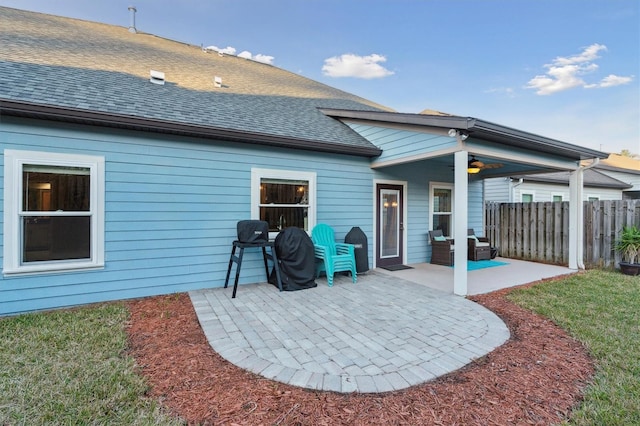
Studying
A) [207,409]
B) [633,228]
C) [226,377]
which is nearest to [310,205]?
[226,377]

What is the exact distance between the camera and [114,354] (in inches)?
104

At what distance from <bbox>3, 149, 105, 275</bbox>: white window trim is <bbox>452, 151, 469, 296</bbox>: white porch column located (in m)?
5.21

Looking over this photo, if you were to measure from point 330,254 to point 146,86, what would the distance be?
4508 mm

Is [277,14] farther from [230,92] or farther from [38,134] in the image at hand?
[38,134]

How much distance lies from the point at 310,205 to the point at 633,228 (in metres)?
7.00

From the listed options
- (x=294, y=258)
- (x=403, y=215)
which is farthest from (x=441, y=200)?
(x=294, y=258)

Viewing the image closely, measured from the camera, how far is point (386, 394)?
2.10m

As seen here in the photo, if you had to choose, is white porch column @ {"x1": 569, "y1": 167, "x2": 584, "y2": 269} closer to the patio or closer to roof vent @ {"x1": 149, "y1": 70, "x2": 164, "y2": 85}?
the patio

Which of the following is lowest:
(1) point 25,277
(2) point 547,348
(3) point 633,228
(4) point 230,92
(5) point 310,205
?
(2) point 547,348

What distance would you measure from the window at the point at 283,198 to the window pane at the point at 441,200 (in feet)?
12.2

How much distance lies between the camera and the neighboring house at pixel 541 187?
10892mm

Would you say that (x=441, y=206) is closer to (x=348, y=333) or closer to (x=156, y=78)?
(x=348, y=333)

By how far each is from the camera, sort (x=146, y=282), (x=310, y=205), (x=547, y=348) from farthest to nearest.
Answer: (x=310, y=205) → (x=146, y=282) → (x=547, y=348)

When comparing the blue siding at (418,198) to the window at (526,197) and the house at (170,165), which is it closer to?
the house at (170,165)
